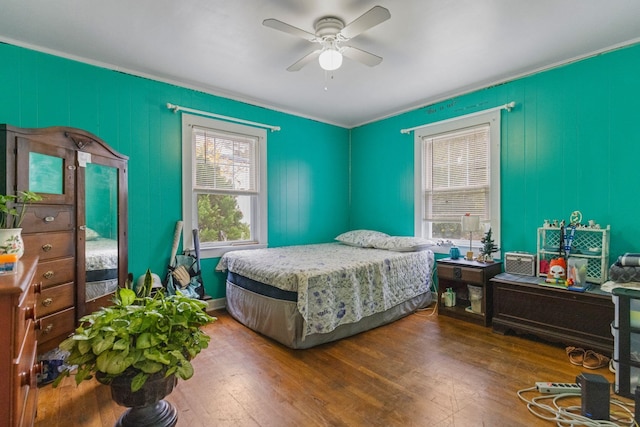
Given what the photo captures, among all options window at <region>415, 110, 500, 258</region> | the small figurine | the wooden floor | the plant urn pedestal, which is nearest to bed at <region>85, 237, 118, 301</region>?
the wooden floor

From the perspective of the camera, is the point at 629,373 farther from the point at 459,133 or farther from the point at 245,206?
the point at 245,206

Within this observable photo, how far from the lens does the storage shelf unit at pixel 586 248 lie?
8.65 ft

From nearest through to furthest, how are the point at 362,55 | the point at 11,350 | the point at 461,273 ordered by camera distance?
the point at 11,350
the point at 362,55
the point at 461,273

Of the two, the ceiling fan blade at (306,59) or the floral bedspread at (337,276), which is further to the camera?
the floral bedspread at (337,276)

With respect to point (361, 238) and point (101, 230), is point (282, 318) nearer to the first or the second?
point (101, 230)

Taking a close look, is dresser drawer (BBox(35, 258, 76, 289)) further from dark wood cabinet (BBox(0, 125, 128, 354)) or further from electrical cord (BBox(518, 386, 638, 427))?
electrical cord (BBox(518, 386, 638, 427))

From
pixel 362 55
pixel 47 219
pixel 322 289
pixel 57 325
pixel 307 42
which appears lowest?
pixel 57 325

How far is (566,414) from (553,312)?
3.77ft

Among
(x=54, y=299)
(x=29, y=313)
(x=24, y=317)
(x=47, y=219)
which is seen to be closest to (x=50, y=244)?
(x=47, y=219)

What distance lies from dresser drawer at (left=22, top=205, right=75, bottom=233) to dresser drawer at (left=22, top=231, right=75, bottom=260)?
0.12 ft

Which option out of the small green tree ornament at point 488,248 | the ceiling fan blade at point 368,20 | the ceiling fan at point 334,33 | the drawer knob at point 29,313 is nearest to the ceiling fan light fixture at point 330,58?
the ceiling fan at point 334,33

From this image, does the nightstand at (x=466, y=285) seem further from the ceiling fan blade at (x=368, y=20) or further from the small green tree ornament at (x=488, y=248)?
the ceiling fan blade at (x=368, y=20)

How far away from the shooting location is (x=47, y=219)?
6.65ft

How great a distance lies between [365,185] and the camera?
191 inches
